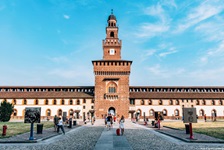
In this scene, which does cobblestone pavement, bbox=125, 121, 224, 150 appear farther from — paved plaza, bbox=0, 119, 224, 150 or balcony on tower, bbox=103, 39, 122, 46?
balcony on tower, bbox=103, 39, 122, 46

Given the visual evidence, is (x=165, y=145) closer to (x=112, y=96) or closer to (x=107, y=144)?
(x=107, y=144)

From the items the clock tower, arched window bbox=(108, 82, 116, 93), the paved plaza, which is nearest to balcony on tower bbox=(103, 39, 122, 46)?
the clock tower

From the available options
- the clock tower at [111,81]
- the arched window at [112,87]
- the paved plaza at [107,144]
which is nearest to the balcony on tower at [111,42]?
the clock tower at [111,81]

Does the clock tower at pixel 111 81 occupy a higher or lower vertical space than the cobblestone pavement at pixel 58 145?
higher

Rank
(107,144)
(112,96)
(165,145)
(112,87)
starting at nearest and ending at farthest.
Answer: (107,144) < (165,145) < (112,96) < (112,87)

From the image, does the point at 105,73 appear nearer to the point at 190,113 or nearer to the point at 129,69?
the point at 129,69

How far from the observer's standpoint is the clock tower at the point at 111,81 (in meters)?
49.6

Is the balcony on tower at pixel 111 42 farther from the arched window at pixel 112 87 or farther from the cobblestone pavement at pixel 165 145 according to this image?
the cobblestone pavement at pixel 165 145

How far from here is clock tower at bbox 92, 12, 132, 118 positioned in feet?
163

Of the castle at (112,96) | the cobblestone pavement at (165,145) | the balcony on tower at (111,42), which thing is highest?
the balcony on tower at (111,42)

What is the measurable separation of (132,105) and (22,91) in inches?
1347

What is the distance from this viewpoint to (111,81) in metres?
51.6

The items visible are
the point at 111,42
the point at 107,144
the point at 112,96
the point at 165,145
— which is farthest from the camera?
the point at 111,42

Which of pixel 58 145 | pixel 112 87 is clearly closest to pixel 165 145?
pixel 58 145
